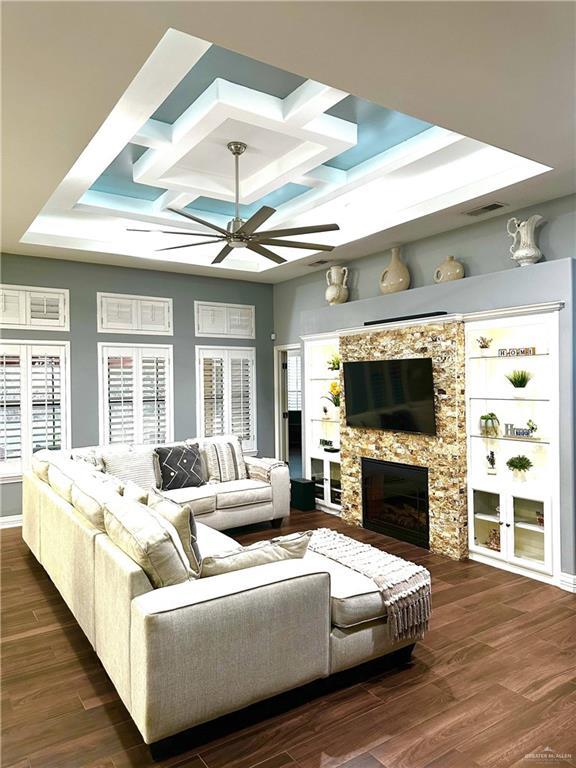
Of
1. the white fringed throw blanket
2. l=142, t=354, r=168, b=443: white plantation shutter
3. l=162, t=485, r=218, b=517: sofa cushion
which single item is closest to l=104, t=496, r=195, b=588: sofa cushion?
the white fringed throw blanket

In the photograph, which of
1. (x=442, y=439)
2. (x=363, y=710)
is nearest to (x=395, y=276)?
(x=442, y=439)

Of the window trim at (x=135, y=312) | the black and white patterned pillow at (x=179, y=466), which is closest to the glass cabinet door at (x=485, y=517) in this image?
the black and white patterned pillow at (x=179, y=466)

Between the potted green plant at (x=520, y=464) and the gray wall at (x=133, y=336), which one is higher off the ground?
the gray wall at (x=133, y=336)

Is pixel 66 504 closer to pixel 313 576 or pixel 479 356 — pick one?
pixel 313 576

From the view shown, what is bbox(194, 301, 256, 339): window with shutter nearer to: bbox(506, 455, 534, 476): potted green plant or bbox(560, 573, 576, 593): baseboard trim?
bbox(506, 455, 534, 476): potted green plant

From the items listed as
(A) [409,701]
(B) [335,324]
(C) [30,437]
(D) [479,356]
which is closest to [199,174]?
(B) [335,324]

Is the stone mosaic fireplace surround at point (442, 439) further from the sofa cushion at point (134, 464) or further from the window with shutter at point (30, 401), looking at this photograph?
the window with shutter at point (30, 401)

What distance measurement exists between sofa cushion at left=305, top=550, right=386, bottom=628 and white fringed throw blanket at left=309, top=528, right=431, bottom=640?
5 cm

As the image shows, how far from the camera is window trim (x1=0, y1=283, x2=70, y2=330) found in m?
6.09

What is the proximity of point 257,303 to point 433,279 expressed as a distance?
315 centimetres

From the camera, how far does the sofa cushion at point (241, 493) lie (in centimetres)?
544

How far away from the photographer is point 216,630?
2.37m

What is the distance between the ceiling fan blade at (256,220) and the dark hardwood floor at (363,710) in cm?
277

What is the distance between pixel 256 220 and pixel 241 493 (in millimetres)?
2955
